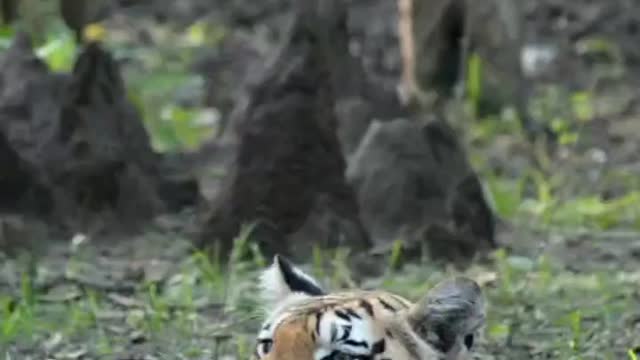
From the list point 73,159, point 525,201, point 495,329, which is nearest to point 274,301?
point 495,329

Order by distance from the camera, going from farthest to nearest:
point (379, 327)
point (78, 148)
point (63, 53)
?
point (63, 53)
point (78, 148)
point (379, 327)

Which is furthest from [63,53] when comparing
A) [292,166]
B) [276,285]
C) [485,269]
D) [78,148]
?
[276,285]

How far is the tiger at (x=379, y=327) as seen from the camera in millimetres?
5023

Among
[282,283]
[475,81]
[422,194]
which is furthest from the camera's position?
[475,81]

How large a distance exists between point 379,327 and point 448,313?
18 centimetres

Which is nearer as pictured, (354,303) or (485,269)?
(354,303)

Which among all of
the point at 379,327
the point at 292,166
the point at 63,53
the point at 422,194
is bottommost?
the point at 422,194

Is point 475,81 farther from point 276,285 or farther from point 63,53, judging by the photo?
point 276,285

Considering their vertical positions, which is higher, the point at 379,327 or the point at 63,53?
the point at 63,53

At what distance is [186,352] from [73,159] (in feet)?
7.78

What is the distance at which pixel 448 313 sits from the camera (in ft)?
16.7

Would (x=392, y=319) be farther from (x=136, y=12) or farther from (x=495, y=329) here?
(x=136, y=12)

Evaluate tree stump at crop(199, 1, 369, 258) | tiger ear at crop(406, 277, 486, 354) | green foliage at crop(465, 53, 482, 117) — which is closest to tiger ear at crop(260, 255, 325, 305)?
tiger ear at crop(406, 277, 486, 354)

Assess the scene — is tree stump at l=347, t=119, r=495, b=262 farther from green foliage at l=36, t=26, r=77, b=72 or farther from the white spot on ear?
the white spot on ear
